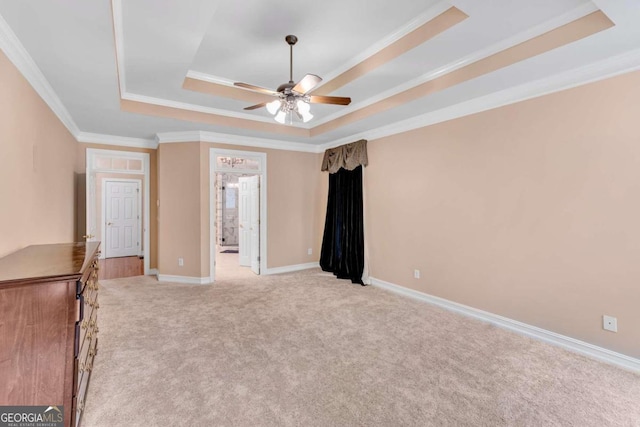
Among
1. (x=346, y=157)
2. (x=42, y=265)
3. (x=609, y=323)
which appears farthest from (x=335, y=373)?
(x=346, y=157)

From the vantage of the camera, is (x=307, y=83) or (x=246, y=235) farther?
(x=246, y=235)

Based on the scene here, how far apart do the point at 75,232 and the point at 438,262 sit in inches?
211

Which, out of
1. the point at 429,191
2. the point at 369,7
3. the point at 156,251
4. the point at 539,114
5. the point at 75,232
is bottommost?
the point at 156,251

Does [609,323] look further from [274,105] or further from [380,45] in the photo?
[274,105]

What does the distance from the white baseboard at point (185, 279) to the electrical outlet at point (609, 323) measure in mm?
4784

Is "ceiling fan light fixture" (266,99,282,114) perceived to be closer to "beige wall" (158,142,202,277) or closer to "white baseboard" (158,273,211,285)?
"beige wall" (158,142,202,277)

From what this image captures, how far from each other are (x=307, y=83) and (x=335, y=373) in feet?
7.63

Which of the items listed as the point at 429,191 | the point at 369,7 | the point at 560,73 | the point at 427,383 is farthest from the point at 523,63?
the point at 427,383

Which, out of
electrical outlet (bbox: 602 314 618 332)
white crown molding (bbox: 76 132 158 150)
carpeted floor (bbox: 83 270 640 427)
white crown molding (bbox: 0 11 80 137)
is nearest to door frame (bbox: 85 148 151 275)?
white crown molding (bbox: 76 132 158 150)

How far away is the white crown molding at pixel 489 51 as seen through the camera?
6.97 ft

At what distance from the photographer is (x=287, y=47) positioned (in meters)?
2.86

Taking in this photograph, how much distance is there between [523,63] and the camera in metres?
2.51

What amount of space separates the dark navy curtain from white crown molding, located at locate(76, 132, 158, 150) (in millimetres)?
3222

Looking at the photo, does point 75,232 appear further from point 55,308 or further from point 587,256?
point 587,256
